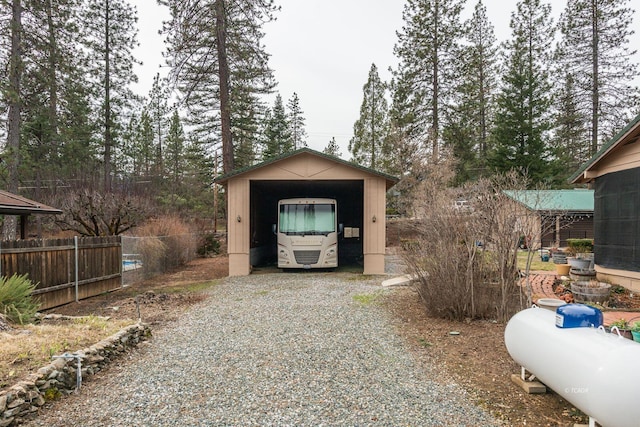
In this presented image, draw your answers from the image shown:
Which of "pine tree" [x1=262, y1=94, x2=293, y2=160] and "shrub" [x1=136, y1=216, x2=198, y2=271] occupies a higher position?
"pine tree" [x1=262, y1=94, x2=293, y2=160]

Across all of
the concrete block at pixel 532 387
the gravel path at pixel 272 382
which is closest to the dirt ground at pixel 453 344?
the concrete block at pixel 532 387

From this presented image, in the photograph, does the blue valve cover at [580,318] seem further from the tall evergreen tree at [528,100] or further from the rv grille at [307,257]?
the tall evergreen tree at [528,100]

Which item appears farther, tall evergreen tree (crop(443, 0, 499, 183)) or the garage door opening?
tall evergreen tree (crop(443, 0, 499, 183))

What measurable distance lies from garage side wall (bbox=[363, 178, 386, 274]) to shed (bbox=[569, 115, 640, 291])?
18.4 ft

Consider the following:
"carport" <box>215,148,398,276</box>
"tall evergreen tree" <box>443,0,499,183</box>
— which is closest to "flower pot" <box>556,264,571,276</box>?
"carport" <box>215,148,398,276</box>

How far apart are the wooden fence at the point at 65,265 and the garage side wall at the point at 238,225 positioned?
3.30 meters

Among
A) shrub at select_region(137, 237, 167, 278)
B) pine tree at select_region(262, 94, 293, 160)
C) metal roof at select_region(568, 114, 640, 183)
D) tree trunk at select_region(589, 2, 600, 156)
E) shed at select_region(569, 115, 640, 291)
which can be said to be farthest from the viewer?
pine tree at select_region(262, 94, 293, 160)

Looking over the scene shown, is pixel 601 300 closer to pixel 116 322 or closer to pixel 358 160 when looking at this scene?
pixel 116 322

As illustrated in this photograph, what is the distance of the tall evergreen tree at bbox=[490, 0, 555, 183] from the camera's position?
27.8 metres

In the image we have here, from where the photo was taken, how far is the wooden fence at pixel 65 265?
724cm

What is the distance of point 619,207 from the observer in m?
9.27

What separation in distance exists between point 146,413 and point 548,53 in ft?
107

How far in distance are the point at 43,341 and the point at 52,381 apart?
1.13m

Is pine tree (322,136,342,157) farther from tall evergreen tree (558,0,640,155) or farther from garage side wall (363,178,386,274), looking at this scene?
garage side wall (363,178,386,274)
